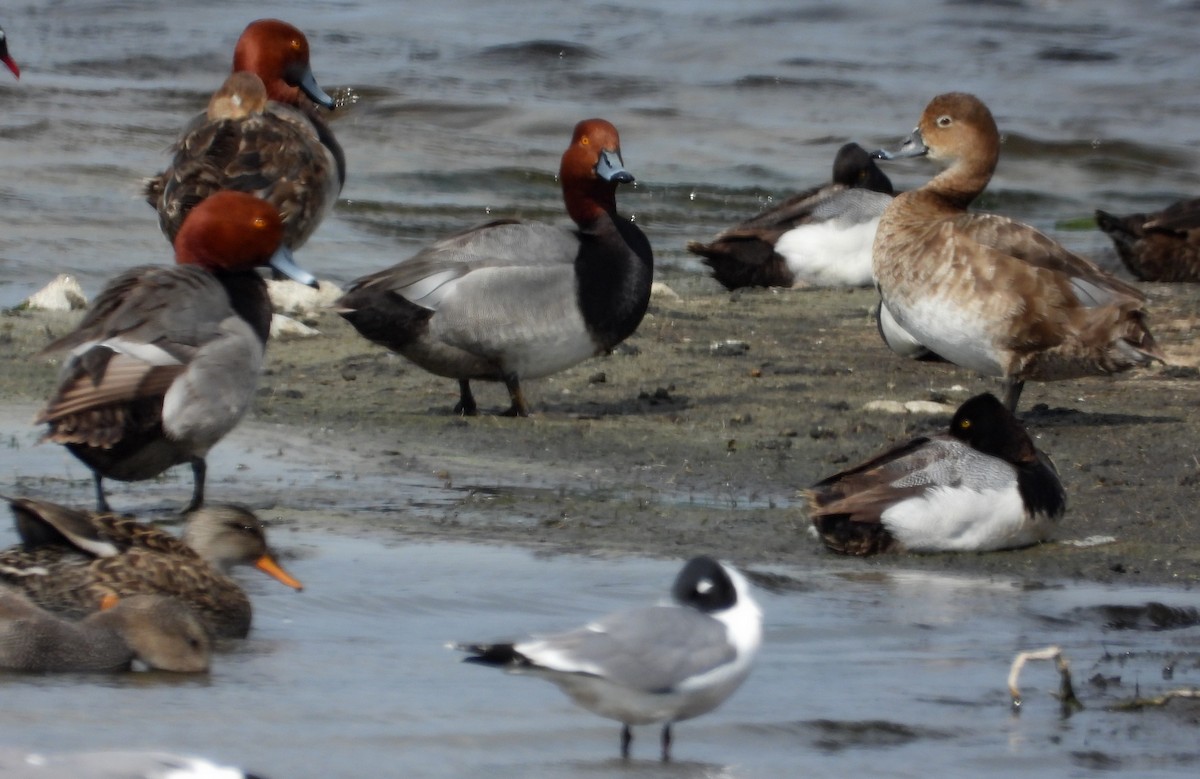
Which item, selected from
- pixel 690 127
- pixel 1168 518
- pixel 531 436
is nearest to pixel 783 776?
pixel 1168 518

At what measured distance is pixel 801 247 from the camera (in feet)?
40.5

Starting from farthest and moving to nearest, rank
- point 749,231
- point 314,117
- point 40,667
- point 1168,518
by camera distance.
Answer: point 749,231
point 314,117
point 1168,518
point 40,667

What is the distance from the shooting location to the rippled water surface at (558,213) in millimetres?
4484

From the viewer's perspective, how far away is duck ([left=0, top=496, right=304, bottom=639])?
205 inches

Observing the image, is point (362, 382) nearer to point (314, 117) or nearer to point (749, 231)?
point (314, 117)

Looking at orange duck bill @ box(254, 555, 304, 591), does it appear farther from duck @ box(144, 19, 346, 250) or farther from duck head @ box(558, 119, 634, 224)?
duck @ box(144, 19, 346, 250)

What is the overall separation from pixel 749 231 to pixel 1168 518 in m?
5.92

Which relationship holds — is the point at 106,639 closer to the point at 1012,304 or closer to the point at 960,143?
the point at 1012,304

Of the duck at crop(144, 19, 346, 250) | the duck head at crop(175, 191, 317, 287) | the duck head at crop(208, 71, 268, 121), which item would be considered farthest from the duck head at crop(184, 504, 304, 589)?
the duck head at crop(208, 71, 268, 121)

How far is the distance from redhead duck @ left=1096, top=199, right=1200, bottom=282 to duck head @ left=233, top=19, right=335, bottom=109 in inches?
187

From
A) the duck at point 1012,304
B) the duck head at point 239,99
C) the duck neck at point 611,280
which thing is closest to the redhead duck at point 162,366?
the duck neck at point 611,280

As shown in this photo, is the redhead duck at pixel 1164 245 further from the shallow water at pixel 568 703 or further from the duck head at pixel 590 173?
the shallow water at pixel 568 703

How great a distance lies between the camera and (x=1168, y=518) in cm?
680

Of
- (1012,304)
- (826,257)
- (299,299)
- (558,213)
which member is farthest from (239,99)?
(558,213)
